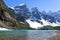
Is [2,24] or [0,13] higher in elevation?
[0,13]

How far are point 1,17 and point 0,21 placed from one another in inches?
188

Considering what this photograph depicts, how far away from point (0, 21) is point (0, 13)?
9139 mm

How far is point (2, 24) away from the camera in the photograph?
652ft

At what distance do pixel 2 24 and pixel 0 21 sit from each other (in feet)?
13.2

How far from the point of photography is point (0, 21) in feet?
650

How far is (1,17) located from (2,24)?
7.98 meters

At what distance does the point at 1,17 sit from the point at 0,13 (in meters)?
4.66

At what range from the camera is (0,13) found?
19962 centimetres

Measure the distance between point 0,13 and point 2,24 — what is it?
12626mm

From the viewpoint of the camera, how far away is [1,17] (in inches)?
7849
